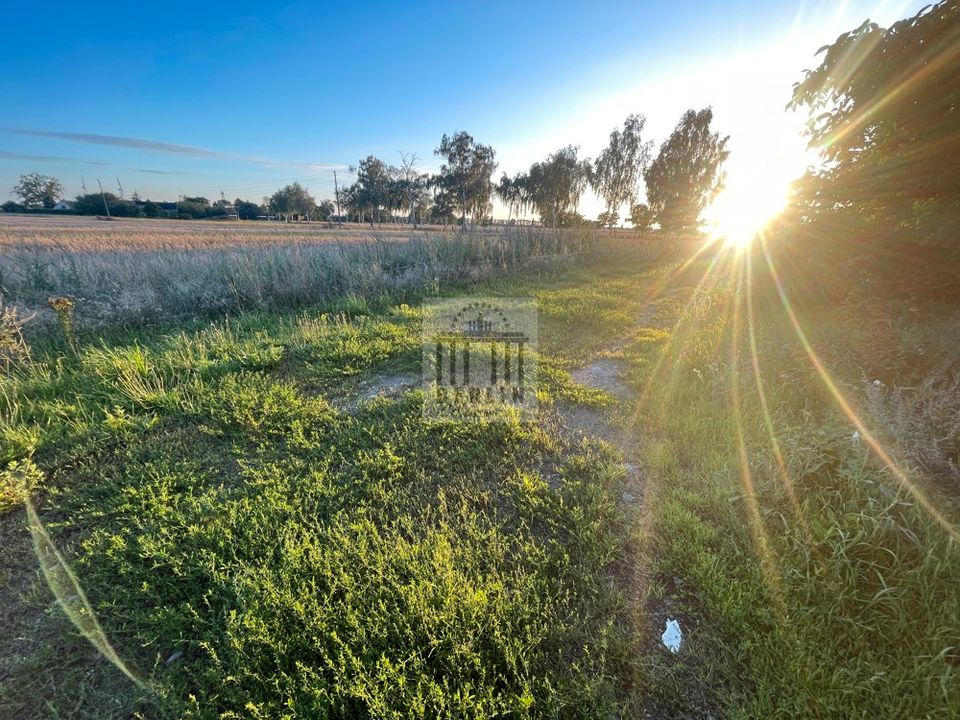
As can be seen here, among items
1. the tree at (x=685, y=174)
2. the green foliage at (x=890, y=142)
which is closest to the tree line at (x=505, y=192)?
the tree at (x=685, y=174)

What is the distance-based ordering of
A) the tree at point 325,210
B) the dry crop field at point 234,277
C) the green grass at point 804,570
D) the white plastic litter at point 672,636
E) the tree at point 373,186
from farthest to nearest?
the tree at point 325,210, the tree at point 373,186, the dry crop field at point 234,277, the white plastic litter at point 672,636, the green grass at point 804,570

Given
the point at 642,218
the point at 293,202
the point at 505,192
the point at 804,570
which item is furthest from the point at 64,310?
the point at 293,202

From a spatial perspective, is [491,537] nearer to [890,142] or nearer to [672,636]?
[672,636]

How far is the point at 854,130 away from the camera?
3842mm

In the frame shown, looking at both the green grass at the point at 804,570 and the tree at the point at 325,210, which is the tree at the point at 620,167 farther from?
the tree at the point at 325,210

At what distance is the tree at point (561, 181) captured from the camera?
29734mm

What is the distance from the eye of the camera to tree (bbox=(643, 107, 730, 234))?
60.1ft

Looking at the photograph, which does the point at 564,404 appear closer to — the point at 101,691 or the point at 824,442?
the point at 824,442

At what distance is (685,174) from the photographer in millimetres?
18656

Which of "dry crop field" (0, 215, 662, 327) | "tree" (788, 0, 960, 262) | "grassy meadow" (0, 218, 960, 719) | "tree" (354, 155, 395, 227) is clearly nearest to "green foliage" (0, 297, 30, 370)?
"grassy meadow" (0, 218, 960, 719)

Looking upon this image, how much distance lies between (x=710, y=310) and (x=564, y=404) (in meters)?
4.33

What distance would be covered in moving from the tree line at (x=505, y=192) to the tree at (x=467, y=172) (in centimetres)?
9

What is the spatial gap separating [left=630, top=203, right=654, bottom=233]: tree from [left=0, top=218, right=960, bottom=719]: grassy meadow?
18.0m

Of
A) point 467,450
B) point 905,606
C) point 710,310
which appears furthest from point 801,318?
point 467,450
